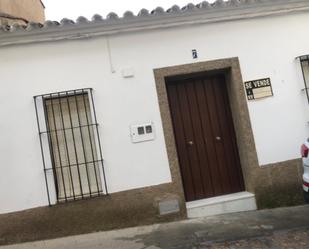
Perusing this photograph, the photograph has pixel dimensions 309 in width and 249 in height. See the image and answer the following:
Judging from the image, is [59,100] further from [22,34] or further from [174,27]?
[174,27]

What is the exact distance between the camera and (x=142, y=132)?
6617 mm

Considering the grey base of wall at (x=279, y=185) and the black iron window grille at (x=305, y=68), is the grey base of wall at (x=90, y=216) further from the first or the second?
the black iron window grille at (x=305, y=68)

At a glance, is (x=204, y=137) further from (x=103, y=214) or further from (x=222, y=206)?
(x=103, y=214)

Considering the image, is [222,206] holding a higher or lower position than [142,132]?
lower

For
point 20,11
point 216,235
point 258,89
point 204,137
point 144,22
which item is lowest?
point 216,235

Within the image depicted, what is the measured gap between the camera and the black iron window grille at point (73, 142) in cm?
650

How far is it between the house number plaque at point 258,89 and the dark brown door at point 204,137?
474mm

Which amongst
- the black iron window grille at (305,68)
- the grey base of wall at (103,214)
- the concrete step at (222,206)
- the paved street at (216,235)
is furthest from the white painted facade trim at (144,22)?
the paved street at (216,235)

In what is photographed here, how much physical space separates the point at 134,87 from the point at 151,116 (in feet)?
1.69

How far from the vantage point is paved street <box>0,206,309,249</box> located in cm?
544

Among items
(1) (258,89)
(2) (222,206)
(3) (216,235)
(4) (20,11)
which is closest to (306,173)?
(3) (216,235)

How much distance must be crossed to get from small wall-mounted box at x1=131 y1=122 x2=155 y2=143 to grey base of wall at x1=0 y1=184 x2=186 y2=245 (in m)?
0.76

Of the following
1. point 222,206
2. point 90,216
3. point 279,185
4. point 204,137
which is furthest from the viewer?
point 204,137

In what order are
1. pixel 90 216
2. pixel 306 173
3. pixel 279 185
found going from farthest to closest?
pixel 279 185
pixel 90 216
pixel 306 173
